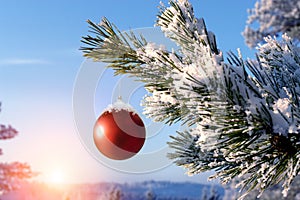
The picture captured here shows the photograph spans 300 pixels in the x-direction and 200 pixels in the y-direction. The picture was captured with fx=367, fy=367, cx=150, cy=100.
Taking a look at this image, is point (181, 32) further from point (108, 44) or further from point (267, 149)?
point (267, 149)

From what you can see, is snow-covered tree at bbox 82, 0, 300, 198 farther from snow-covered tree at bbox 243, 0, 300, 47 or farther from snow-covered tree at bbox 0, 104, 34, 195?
snow-covered tree at bbox 0, 104, 34, 195

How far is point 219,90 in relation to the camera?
0.64 meters

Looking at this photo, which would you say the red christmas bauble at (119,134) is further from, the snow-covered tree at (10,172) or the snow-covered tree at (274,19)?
the snow-covered tree at (10,172)

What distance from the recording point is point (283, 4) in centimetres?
970

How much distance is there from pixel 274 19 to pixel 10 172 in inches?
446

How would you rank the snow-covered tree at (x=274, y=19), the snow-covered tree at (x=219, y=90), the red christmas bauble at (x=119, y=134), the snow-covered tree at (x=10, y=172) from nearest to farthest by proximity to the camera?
the snow-covered tree at (x=219, y=90) < the red christmas bauble at (x=119, y=134) < the snow-covered tree at (x=274, y=19) < the snow-covered tree at (x=10, y=172)

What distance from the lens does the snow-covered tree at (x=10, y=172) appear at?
14.5 metres

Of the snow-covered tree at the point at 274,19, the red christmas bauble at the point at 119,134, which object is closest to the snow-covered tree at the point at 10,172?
the snow-covered tree at the point at 274,19

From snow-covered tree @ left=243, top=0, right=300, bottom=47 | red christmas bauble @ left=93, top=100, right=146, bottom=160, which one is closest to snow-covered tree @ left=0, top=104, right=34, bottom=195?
snow-covered tree @ left=243, top=0, right=300, bottom=47

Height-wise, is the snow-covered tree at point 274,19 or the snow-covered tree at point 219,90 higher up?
the snow-covered tree at point 274,19

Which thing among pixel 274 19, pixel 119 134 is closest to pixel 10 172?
pixel 274 19

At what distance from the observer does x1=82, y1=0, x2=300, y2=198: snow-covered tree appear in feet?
2.11

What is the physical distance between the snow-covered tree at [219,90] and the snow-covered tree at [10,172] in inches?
574

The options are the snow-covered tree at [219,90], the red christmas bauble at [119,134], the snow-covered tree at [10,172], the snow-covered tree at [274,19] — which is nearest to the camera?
the snow-covered tree at [219,90]
